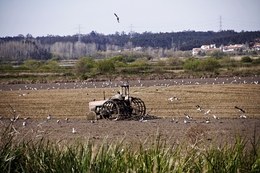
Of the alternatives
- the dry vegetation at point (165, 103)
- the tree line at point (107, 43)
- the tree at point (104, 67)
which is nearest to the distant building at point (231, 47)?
the tree line at point (107, 43)

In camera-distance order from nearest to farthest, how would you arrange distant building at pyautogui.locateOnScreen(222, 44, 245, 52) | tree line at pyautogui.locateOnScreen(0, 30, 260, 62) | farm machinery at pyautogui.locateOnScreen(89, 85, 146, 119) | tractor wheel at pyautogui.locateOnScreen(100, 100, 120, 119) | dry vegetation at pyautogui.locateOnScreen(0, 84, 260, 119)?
1. farm machinery at pyautogui.locateOnScreen(89, 85, 146, 119)
2. tractor wheel at pyautogui.locateOnScreen(100, 100, 120, 119)
3. dry vegetation at pyautogui.locateOnScreen(0, 84, 260, 119)
4. tree line at pyautogui.locateOnScreen(0, 30, 260, 62)
5. distant building at pyautogui.locateOnScreen(222, 44, 245, 52)

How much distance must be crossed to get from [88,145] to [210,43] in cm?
17329

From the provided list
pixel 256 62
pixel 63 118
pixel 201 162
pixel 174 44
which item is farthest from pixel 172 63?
pixel 174 44

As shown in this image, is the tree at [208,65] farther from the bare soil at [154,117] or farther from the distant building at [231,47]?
the distant building at [231,47]

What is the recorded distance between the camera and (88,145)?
23.5 feet

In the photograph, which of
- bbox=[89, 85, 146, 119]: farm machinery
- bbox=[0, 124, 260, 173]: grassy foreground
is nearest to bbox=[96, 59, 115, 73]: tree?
bbox=[89, 85, 146, 119]: farm machinery

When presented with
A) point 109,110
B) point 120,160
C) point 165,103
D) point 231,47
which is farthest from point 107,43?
point 120,160

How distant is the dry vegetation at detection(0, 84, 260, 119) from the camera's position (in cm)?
2564

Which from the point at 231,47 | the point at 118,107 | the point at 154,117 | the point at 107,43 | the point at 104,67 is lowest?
the point at 154,117

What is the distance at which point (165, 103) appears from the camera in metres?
29.9

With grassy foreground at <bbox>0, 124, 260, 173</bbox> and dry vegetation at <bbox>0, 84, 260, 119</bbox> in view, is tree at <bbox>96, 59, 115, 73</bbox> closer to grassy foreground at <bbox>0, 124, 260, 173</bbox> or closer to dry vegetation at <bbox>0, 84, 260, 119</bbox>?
dry vegetation at <bbox>0, 84, 260, 119</bbox>

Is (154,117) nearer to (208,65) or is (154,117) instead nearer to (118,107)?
(118,107)

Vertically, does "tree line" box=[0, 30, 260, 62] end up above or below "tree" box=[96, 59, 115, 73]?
above

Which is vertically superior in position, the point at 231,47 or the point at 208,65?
the point at 231,47
